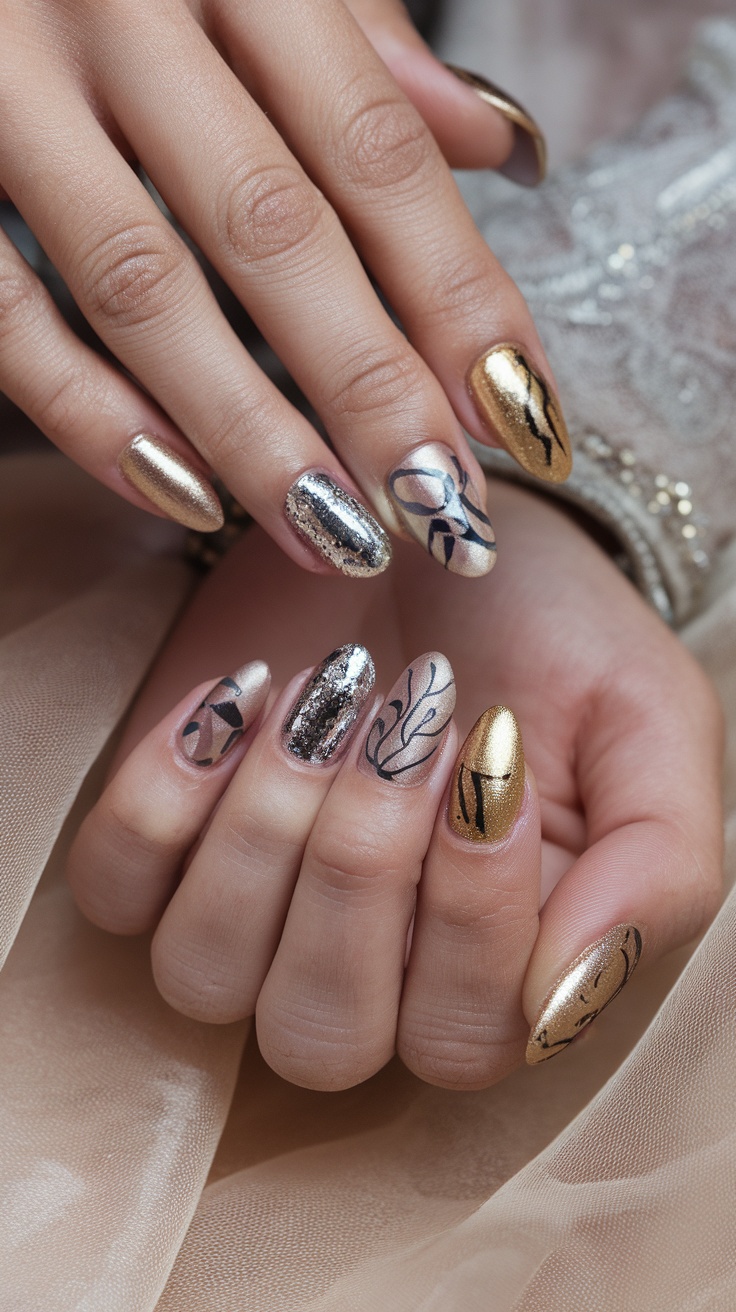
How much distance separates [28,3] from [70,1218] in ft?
2.14

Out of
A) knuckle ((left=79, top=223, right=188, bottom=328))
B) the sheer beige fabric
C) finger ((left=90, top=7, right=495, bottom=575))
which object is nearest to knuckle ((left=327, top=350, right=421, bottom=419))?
finger ((left=90, top=7, right=495, bottom=575))

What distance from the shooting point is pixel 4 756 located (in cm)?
59

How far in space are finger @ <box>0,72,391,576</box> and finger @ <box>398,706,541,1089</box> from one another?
0.45 ft

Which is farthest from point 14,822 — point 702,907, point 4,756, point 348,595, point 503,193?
point 503,193

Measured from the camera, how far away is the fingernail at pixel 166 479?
1.89ft

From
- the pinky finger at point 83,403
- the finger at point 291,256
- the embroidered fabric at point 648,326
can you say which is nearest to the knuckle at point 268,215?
the finger at point 291,256

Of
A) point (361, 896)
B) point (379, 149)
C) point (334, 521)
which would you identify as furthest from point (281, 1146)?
point (379, 149)

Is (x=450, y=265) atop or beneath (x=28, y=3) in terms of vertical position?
beneath

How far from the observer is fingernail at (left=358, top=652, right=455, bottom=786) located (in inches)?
20.4

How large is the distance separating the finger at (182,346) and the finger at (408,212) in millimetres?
108

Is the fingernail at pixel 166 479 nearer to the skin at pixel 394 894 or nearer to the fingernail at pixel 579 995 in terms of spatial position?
the skin at pixel 394 894

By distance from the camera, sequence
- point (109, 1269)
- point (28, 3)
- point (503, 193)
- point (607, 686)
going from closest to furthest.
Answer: point (109, 1269) < point (28, 3) < point (607, 686) < point (503, 193)

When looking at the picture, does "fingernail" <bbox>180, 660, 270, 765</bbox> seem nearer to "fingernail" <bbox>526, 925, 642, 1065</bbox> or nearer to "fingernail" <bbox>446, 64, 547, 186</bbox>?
"fingernail" <bbox>526, 925, 642, 1065</bbox>

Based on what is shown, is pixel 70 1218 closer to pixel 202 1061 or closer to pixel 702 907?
pixel 202 1061
